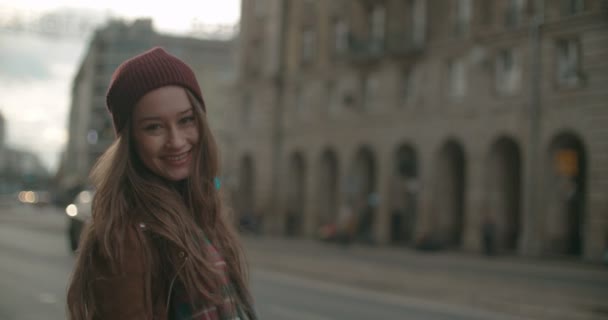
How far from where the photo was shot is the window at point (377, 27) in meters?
41.1

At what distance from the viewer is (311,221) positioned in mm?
45031

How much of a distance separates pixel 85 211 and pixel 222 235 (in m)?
12.5

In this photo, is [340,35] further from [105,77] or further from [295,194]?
[105,77]

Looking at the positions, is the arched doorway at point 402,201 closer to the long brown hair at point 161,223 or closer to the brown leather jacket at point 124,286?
the long brown hair at point 161,223

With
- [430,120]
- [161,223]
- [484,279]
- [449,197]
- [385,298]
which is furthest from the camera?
[430,120]

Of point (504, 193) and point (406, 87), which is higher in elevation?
point (406, 87)

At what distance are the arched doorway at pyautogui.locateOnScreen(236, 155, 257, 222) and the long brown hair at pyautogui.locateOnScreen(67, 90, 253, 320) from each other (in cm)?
4894

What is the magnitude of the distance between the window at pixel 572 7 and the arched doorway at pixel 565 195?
4.86 metres

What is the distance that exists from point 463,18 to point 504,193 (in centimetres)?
836

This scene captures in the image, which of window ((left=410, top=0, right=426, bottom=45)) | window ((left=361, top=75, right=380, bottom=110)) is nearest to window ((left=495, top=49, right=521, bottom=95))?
window ((left=410, top=0, right=426, bottom=45))

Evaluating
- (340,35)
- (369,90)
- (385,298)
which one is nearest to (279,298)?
(385,298)

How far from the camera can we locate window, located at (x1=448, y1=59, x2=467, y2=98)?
117ft

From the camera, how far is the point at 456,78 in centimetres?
3622

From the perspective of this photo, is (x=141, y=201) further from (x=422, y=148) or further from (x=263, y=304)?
(x=422, y=148)
